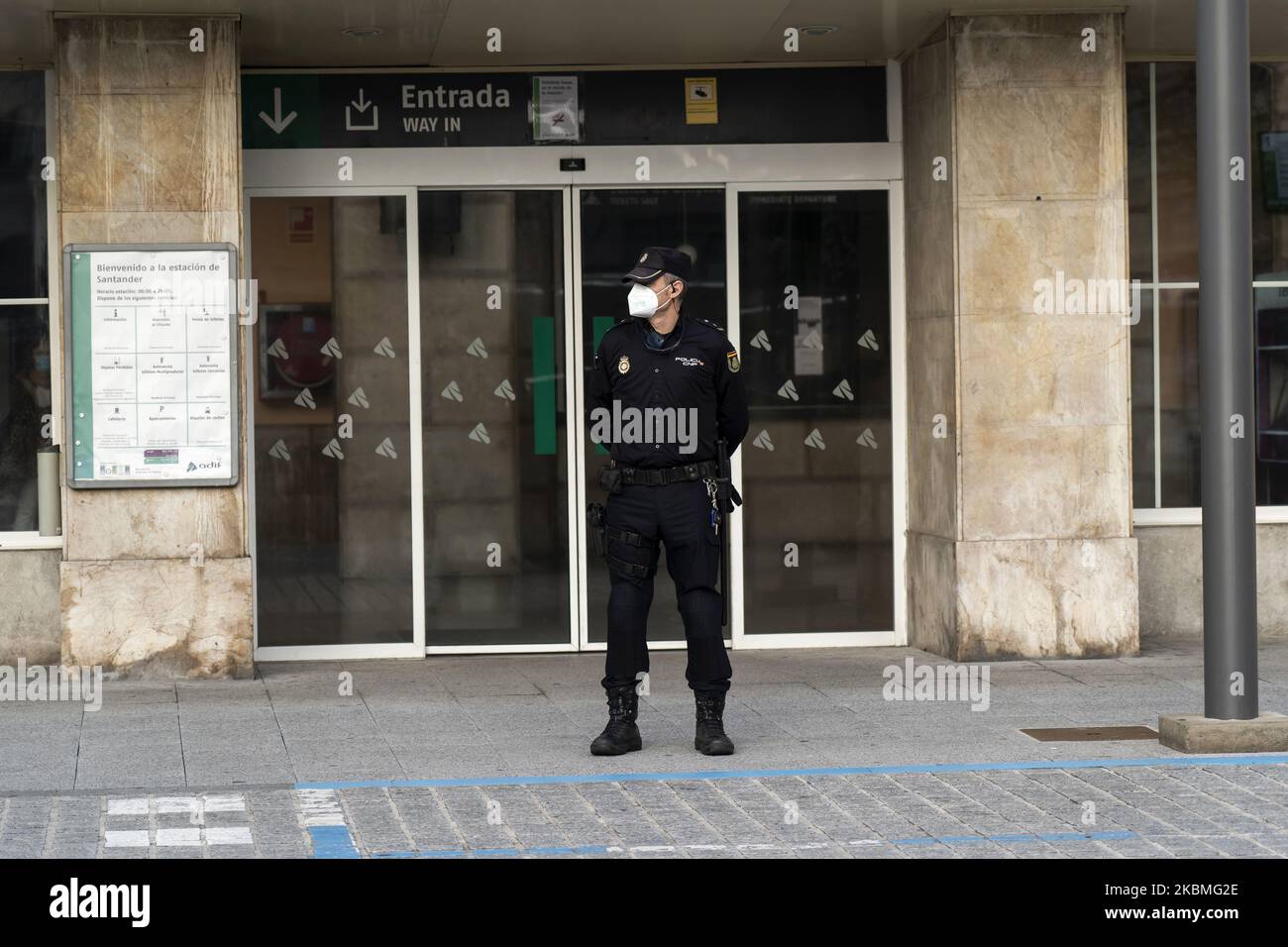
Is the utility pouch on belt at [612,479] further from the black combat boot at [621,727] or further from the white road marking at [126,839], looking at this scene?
the white road marking at [126,839]

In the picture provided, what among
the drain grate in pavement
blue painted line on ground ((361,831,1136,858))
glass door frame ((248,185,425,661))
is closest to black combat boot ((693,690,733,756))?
the drain grate in pavement

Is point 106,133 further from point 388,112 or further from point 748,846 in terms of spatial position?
point 748,846

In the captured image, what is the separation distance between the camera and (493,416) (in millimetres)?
10883

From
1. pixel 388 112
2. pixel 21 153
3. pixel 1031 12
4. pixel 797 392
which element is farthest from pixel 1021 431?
pixel 21 153

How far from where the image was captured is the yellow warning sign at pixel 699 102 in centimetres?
1094

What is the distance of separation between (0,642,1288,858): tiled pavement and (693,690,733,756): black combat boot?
7cm

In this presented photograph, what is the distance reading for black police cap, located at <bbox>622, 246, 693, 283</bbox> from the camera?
7.62 meters

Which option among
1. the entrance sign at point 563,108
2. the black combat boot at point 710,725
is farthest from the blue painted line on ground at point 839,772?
the entrance sign at point 563,108

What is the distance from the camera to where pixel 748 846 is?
6078 millimetres

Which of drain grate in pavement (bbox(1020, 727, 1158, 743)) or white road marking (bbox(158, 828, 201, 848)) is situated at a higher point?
drain grate in pavement (bbox(1020, 727, 1158, 743))

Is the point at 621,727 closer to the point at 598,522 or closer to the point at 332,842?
the point at 598,522

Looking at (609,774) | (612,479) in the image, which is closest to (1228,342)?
(612,479)

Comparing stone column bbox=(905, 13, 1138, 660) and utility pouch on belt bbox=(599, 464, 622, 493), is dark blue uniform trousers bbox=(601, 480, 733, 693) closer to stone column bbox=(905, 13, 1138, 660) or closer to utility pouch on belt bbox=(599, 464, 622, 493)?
utility pouch on belt bbox=(599, 464, 622, 493)

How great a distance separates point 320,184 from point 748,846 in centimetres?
587
